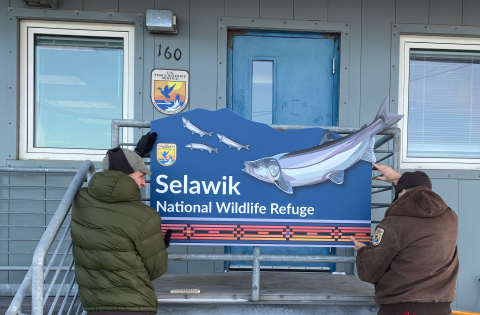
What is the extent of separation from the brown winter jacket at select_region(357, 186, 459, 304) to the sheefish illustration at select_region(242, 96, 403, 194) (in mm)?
462

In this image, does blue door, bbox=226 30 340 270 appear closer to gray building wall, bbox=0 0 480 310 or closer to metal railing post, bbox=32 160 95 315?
gray building wall, bbox=0 0 480 310

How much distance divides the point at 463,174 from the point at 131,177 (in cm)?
336

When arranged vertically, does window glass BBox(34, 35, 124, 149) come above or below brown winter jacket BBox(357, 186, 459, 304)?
above

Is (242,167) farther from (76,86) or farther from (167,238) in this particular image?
(76,86)

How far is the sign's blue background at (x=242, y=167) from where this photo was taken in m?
2.25

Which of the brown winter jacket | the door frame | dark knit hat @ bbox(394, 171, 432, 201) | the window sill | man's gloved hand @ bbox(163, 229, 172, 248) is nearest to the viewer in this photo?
the brown winter jacket

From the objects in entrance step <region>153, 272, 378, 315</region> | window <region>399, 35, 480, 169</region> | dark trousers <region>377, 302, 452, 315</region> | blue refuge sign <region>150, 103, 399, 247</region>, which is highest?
window <region>399, 35, 480, 169</region>

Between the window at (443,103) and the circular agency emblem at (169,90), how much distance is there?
93.8 inches

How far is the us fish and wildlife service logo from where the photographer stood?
7.38ft

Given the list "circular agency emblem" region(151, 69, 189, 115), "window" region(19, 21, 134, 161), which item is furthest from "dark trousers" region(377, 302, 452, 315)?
"window" region(19, 21, 134, 161)

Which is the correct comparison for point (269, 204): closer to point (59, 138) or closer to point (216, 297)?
point (216, 297)

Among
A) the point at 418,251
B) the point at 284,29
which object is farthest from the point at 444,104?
the point at 418,251

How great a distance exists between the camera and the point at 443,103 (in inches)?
147

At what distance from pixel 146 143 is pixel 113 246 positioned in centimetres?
74
